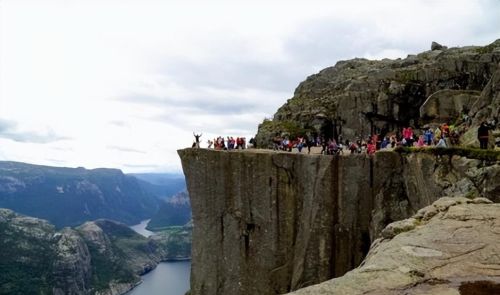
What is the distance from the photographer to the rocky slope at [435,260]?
1176cm

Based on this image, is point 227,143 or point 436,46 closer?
point 227,143

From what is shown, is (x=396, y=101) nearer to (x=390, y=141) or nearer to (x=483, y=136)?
(x=390, y=141)

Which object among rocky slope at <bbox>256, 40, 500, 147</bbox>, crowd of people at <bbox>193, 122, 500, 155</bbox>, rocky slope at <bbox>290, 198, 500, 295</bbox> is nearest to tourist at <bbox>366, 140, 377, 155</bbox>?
crowd of people at <bbox>193, 122, 500, 155</bbox>

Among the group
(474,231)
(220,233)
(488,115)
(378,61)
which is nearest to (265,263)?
(220,233)

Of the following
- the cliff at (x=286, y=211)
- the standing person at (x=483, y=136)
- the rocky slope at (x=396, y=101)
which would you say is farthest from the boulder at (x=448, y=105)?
the standing person at (x=483, y=136)

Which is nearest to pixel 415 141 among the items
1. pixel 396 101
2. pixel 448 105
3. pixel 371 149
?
pixel 371 149

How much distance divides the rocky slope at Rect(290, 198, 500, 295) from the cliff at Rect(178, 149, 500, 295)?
1260 cm

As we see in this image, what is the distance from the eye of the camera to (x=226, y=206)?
1672 inches

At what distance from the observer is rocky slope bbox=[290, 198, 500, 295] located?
38.6 feet

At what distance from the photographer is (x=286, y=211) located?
39812 mm

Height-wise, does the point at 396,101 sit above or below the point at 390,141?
above

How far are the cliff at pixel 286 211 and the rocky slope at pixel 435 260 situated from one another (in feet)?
41.3

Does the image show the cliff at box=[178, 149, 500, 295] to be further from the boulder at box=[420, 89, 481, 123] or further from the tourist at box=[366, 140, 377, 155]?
the boulder at box=[420, 89, 481, 123]

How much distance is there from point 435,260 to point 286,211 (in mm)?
26172
